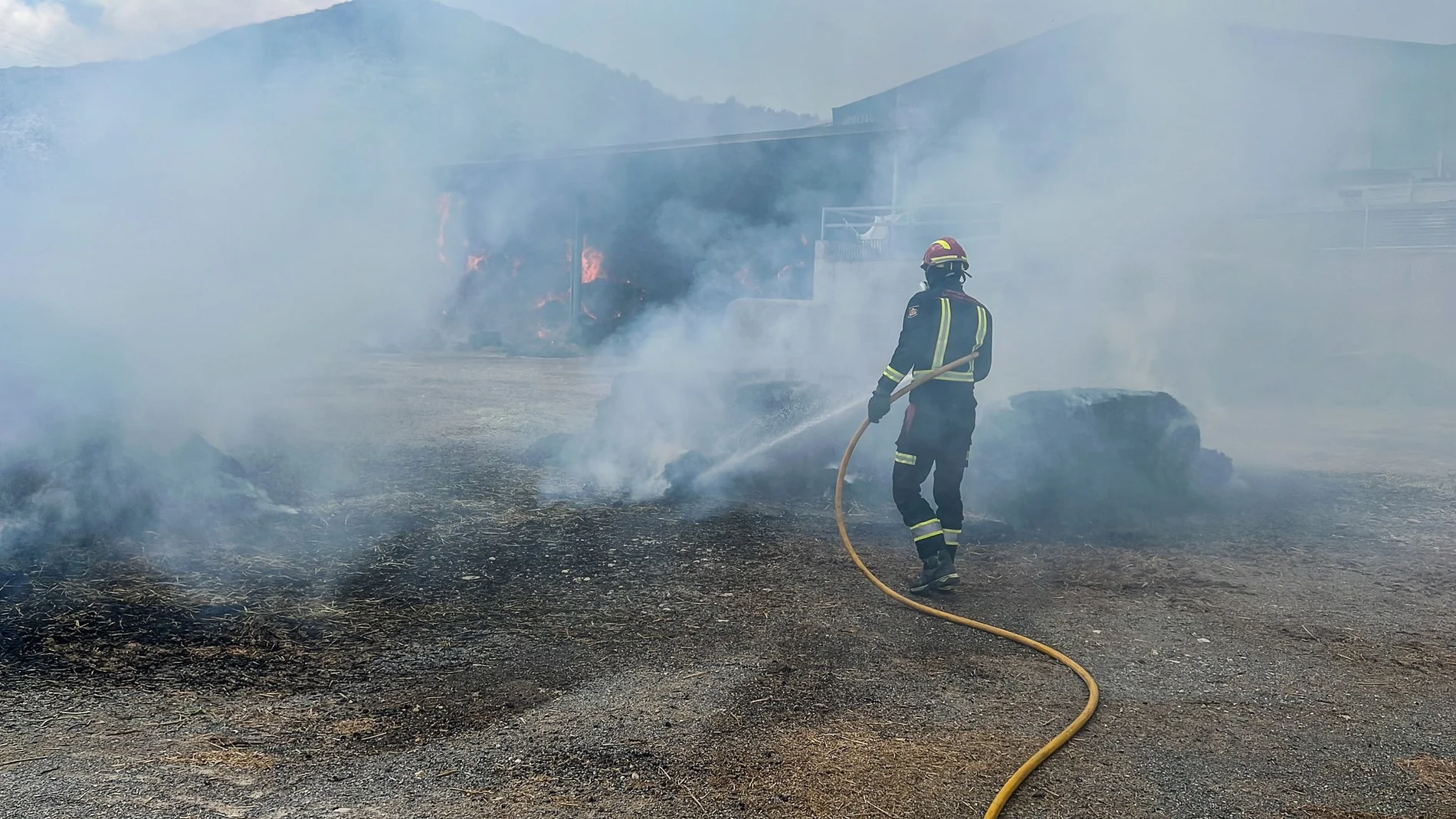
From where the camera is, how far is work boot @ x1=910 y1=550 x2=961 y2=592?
4188 millimetres

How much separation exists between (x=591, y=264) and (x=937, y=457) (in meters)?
15.5

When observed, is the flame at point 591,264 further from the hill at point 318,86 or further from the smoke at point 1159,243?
the hill at point 318,86

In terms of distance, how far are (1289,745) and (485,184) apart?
44.6ft

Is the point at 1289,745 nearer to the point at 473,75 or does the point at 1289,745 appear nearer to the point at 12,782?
the point at 12,782

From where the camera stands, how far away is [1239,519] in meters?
5.71

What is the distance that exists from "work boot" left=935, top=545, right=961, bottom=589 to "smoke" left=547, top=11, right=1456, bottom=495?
→ 361cm

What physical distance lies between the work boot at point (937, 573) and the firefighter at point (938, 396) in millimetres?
141

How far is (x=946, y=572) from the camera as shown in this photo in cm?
420

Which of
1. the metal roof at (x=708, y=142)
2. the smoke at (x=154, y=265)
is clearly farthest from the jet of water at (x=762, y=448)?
the metal roof at (x=708, y=142)

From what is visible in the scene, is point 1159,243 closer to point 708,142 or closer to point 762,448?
point 762,448

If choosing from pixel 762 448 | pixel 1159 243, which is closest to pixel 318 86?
pixel 762 448

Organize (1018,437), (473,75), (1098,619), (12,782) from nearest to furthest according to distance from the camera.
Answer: (12,782)
(1098,619)
(1018,437)
(473,75)

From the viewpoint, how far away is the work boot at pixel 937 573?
4188 millimetres

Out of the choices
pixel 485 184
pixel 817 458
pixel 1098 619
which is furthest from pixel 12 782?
pixel 485 184
